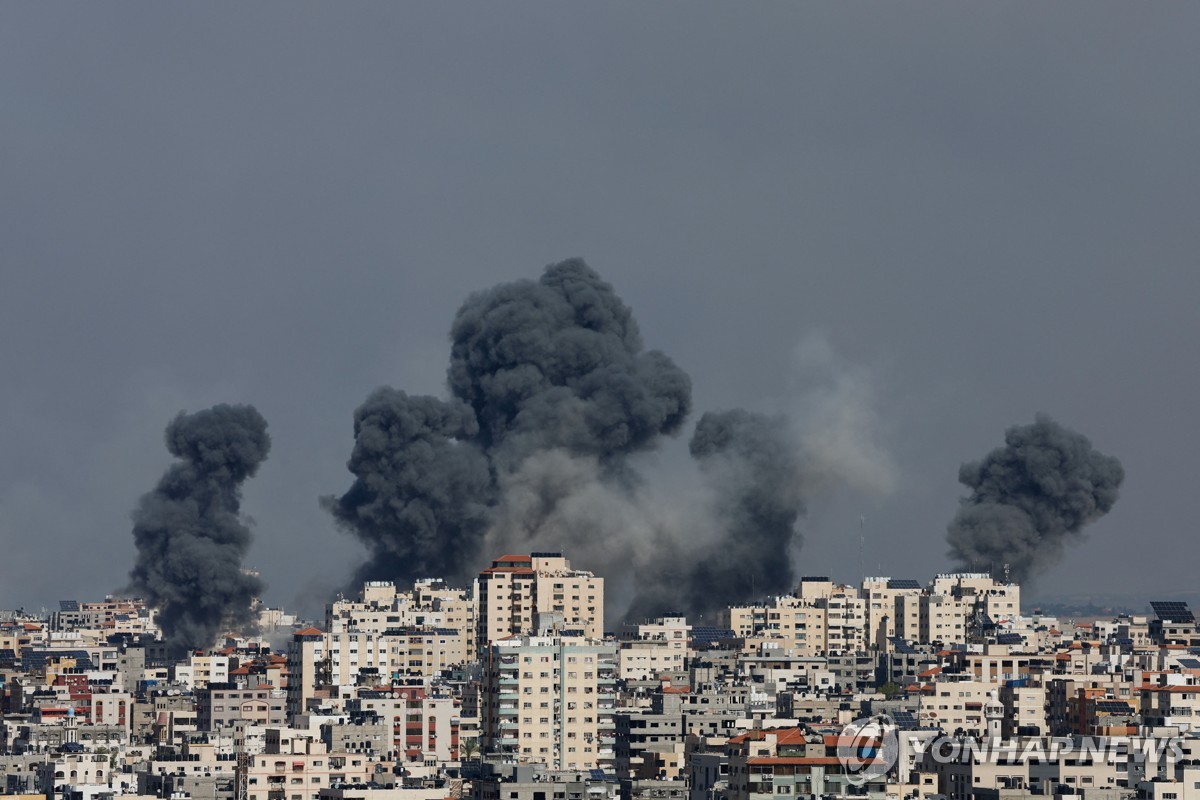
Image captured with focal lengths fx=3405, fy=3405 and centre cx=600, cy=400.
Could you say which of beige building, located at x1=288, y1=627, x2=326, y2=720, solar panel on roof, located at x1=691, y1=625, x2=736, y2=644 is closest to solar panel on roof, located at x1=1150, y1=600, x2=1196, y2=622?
solar panel on roof, located at x1=691, y1=625, x2=736, y2=644

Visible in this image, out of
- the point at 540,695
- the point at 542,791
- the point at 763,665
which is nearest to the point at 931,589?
the point at 763,665

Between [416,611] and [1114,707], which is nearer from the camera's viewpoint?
[1114,707]

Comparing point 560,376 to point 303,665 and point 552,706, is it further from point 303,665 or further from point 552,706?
point 552,706

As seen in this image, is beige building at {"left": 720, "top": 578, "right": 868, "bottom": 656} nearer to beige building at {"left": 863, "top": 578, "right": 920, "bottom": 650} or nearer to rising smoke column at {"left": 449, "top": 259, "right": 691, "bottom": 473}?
beige building at {"left": 863, "top": 578, "right": 920, "bottom": 650}

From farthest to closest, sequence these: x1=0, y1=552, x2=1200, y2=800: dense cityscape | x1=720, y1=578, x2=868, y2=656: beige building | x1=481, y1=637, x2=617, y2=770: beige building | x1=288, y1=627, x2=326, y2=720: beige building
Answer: x1=720, y1=578, x2=868, y2=656: beige building, x1=288, y1=627, x2=326, y2=720: beige building, x1=481, y1=637, x2=617, y2=770: beige building, x1=0, y1=552, x2=1200, y2=800: dense cityscape

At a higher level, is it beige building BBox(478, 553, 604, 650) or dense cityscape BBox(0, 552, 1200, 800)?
beige building BBox(478, 553, 604, 650)

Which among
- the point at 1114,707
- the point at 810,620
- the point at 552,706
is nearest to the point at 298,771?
the point at 552,706

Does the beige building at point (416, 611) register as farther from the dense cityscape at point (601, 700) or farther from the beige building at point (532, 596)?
the beige building at point (532, 596)
